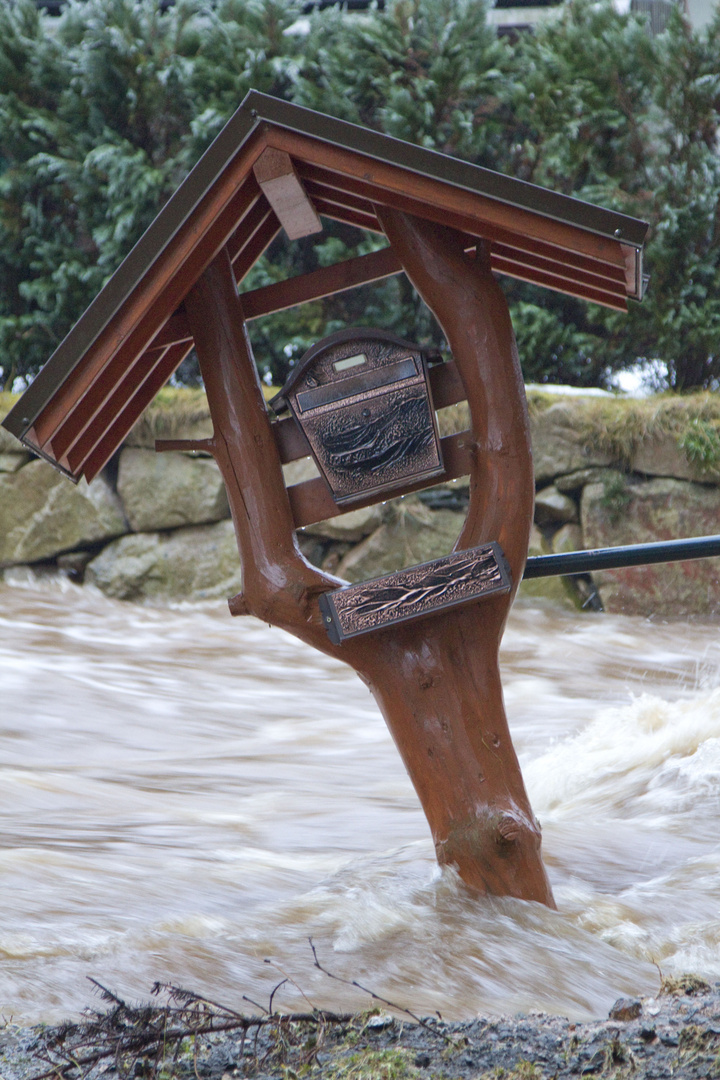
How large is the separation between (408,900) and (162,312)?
1.44m

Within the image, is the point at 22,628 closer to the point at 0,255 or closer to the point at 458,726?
the point at 0,255

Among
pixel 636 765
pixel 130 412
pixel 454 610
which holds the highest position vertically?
pixel 130 412

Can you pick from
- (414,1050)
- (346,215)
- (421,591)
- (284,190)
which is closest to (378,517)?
(346,215)

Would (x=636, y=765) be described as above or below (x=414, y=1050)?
below

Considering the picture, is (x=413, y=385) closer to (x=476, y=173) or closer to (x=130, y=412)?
(x=476, y=173)

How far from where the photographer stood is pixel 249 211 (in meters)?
2.26

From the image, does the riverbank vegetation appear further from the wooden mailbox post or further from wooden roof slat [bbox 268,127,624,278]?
wooden roof slat [bbox 268,127,624,278]

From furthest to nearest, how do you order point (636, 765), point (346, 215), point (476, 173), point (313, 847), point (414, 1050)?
1. point (636, 765)
2. point (313, 847)
3. point (346, 215)
4. point (476, 173)
5. point (414, 1050)

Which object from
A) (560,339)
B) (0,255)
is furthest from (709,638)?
A: (0,255)

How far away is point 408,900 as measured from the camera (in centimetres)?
209

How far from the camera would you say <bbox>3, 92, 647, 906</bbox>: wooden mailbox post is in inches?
78.1

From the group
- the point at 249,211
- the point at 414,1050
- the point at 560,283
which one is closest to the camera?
the point at 414,1050

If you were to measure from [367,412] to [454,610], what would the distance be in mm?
483

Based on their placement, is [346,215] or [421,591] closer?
[421,591]
